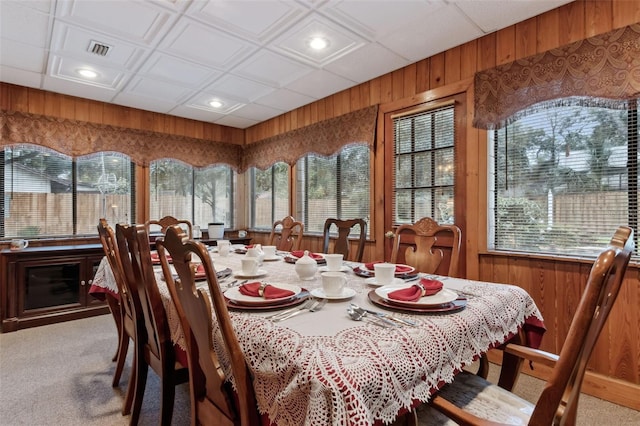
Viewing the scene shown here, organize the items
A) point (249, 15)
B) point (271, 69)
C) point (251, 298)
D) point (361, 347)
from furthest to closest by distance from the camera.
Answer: point (271, 69) < point (249, 15) < point (251, 298) < point (361, 347)

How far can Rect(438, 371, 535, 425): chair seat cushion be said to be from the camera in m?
1.10

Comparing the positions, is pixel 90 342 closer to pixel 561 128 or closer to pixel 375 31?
pixel 375 31

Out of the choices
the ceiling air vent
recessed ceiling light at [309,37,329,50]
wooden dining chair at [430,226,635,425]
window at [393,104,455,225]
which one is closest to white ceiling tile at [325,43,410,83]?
recessed ceiling light at [309,37,329,50]

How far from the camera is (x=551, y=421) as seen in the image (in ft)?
2.52

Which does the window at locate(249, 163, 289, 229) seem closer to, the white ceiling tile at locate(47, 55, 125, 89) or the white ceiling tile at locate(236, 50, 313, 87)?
the white ceiling tile at locate(236, 50, 313, 87)

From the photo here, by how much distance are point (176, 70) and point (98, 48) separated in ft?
2.13

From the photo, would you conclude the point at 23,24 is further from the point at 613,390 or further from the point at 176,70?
the point at 613,390

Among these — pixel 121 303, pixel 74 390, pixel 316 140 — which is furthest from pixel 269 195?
pixel 74 390

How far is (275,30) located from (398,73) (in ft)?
4.30

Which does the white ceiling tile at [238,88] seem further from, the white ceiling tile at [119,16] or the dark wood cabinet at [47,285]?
the dark wood cabinet at [47,285]

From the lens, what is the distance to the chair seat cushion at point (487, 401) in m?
1.10

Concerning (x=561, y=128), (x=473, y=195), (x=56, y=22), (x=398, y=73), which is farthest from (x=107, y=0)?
(x=561, y=128)

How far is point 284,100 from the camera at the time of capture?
13.6ft

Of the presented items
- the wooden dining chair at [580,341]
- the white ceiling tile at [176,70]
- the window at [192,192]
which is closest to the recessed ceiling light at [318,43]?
the white ceiling tile at [176,70]
